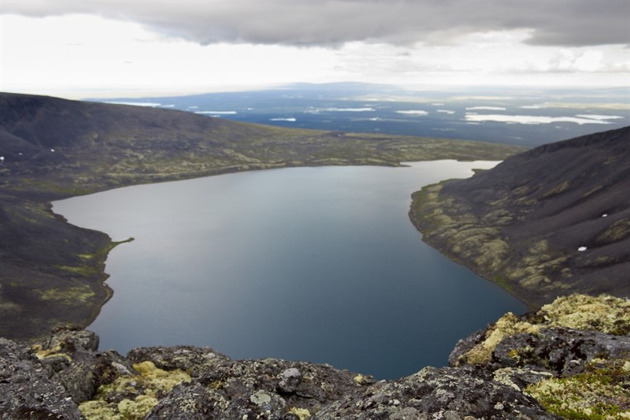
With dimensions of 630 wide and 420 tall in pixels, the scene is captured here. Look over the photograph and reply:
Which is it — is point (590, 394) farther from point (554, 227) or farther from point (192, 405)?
point (554, 227)

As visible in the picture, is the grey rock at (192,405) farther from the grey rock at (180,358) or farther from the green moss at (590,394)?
the green moss at (590,394)

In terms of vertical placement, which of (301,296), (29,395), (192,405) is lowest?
(301,296)

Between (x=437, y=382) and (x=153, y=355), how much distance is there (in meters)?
30.6

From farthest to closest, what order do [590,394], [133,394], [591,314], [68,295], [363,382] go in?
[68,295], [591,314], [363,382], [133,394], [590,394]

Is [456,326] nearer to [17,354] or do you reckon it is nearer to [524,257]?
[524,257]

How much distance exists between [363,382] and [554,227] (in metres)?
139

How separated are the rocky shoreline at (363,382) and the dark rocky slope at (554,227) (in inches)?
3265

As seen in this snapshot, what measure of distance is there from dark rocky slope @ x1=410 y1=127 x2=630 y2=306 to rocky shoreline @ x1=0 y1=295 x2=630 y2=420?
8293 cm

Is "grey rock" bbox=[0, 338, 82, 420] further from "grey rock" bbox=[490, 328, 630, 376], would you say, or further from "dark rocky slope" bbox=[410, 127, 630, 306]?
"dark rocky slope" bbox=[410, 127, 630, 306]

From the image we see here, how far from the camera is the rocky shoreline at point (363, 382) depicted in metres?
17.1

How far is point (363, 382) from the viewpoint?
3062 centimetres

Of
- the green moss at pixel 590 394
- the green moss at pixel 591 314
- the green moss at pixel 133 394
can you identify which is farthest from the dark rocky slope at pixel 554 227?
the green moss at pixel 133 394

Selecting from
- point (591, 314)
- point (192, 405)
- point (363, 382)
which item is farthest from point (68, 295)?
point (591, 314)

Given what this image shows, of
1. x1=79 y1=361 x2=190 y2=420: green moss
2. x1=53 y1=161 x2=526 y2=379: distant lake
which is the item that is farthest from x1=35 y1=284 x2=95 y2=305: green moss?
x1=79 y1=361 x2=190 y2=420: green moss
